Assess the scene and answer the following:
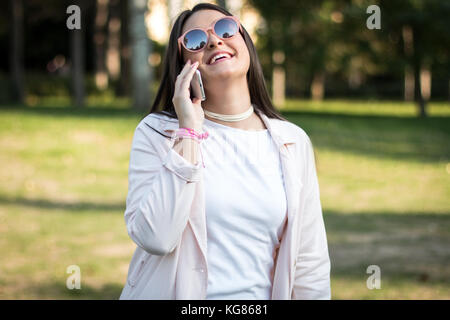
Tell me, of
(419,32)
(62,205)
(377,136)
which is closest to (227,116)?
(62,205)

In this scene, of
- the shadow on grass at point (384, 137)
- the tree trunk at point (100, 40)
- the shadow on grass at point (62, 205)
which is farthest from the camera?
the tree trunk at point (100, 40)

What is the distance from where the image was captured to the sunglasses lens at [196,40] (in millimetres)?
2549

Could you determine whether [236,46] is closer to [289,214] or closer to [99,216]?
[289,214]

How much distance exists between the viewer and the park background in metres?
6.21

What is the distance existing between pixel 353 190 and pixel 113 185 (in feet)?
13.8

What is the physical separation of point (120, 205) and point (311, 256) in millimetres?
6774

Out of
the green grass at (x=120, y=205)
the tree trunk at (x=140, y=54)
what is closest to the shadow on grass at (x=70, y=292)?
the green grass at (x=120, y=205)

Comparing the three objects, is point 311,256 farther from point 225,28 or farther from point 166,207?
point 225,28

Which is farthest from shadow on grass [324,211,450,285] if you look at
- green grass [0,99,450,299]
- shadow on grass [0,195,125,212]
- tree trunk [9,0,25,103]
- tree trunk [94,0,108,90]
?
tree trunk [94,0,108,90]

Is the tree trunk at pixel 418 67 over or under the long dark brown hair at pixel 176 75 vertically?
over

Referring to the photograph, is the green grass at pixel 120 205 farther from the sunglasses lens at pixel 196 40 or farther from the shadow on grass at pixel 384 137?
the sunglasses lens at pixel 196 40

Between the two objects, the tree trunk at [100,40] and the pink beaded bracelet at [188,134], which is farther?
the tree trunk at [100,40]

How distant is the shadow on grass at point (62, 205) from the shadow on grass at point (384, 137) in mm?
6444
